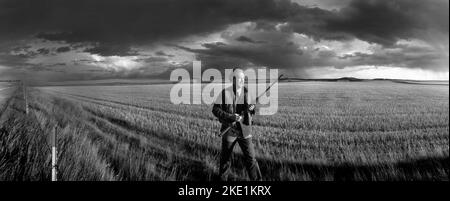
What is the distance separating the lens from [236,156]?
9.45m

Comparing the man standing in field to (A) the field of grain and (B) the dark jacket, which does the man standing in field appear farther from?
(A) the field of grain

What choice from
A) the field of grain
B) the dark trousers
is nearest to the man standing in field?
the dark trousers

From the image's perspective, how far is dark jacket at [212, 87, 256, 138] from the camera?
21.8ft

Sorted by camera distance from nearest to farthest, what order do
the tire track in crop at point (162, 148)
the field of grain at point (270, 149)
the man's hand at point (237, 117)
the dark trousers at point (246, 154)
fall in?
the man's hand at point (237, 117), the dark trousers at point (246, 154), the field of grain at point (270, 149), the tire track in crop at point (162, 148)

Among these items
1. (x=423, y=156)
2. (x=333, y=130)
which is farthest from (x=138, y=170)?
(x=333, y=130)

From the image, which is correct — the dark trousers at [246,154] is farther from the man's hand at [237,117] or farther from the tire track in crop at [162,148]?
the tire track in crop at [162,148]

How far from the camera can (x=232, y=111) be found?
22.0 feet

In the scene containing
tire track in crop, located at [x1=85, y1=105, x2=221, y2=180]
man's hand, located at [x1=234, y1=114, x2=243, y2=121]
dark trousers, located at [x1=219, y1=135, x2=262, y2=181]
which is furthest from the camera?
tire track in crop, located at [x1=85, y1=105, x2=221, y2=180]

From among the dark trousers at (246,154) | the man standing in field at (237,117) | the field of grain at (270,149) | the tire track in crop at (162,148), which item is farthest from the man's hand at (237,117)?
the tire track in crop at (162,148)

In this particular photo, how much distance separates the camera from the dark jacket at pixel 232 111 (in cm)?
664

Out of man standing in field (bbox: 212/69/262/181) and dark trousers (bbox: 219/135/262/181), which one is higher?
man standing in field (bbox: 212/69/262/181)
